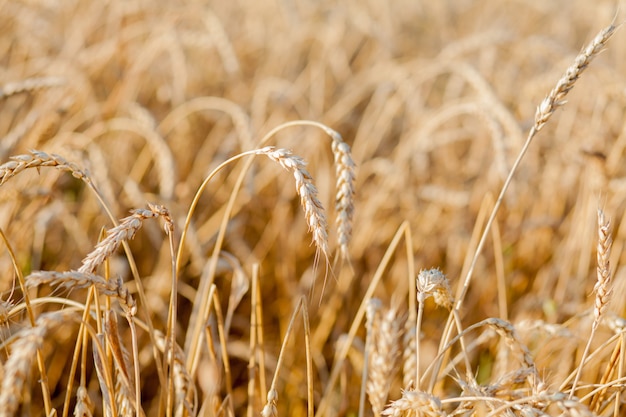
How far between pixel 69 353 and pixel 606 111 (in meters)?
2.41

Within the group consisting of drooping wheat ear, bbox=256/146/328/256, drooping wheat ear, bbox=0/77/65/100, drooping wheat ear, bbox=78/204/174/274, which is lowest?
drooping wheat ear, bbox=78/204/174/274

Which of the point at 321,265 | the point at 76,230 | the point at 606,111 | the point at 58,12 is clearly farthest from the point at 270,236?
the point at 58,12

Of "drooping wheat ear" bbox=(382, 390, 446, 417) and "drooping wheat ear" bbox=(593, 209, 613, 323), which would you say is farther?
"drooping wheat ear" bbox=(593, 209, 613, 323)

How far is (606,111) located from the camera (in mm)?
2807

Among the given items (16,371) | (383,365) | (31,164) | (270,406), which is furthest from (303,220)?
(16,371)

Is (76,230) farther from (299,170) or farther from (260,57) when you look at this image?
(260,57)

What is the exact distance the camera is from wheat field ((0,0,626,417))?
1.15m

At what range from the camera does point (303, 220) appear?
2.34 meters

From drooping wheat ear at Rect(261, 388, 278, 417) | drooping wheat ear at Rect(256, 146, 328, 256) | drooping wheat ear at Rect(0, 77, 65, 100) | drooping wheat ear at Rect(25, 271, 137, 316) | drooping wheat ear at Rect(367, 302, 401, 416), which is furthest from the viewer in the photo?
drooping wheat ear at Rect(0, 77, 65, 100)

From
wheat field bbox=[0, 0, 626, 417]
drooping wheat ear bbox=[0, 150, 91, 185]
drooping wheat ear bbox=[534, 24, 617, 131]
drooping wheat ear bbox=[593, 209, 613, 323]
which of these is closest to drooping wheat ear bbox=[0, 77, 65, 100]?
wheat field bbox=[0, 0, 626, 417]

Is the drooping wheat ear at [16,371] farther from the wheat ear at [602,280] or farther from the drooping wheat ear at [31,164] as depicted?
the wheat ear at [602,280]

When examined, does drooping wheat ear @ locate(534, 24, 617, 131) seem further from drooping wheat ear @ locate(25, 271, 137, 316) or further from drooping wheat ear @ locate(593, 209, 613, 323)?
drooping wheat ear @ locate(25, 271, 137, 316)

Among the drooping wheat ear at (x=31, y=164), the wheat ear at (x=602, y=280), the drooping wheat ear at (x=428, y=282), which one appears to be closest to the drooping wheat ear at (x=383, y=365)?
the drooping wheat ear at (x=428, y=282)

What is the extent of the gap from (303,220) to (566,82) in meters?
1.45
